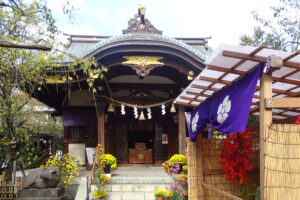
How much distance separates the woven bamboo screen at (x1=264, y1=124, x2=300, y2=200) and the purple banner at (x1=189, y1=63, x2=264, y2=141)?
0.43m

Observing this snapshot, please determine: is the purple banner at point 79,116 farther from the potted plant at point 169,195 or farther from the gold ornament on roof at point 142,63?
the potted plant at point 169,195

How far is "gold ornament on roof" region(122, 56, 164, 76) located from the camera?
10359 mm

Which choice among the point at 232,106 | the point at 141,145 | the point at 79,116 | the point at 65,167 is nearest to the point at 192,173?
the point at 232,106

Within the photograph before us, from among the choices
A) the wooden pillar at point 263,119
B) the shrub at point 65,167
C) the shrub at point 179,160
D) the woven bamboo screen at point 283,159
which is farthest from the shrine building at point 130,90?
the woven bamboo screen at point 283,159

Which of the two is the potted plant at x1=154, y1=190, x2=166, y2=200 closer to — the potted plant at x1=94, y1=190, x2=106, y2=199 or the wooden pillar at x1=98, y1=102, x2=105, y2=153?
the potted plant at x1=94, y1=190, x2=106, y2=199


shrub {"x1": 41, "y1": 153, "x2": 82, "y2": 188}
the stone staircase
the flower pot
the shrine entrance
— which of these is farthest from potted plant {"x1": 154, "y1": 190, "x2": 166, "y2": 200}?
the shrine entrance

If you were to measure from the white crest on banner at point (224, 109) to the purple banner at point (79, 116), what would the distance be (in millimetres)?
10827

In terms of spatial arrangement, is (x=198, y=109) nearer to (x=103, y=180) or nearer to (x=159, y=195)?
(x=159, y=195)

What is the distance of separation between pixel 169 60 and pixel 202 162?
5.07m

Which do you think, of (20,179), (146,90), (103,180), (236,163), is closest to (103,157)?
(103,180)

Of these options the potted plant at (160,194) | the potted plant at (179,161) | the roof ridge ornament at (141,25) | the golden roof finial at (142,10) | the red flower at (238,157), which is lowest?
the potted plant at (160,194)

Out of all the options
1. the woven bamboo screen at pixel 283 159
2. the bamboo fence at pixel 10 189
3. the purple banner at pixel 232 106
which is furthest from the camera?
the bamboo fence at pixel 10 189

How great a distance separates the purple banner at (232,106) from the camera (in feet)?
13.1

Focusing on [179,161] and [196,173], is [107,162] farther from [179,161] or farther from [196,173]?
[196,173]
